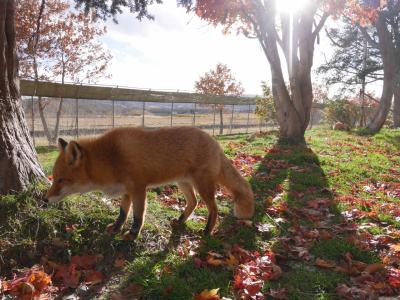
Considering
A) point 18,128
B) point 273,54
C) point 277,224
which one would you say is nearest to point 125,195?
point 18,128

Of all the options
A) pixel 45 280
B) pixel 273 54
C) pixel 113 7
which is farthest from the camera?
pixel 273 54

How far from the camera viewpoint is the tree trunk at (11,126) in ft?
14.0

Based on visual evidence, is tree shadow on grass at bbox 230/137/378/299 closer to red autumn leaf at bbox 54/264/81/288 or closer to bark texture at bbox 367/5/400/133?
red autumn leaf at bbox 54/264/81/288

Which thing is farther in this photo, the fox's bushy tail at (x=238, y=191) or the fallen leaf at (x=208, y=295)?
the fox's bushy tail at (x=238, y=191)

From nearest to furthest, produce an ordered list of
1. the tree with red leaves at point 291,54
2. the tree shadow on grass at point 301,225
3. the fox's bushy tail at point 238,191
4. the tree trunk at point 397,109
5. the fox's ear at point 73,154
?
the tree shadow on grass at point 301,225, the fox's ear at point 73,154, the fox's bushy tail at point 238,191, the tree with red leaves at point 291,54, the tree trunk at point 397,109

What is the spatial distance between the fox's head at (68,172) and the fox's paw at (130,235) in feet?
2.75

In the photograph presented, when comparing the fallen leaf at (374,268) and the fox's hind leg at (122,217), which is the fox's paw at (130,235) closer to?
the fox's hind leg at (122,217)

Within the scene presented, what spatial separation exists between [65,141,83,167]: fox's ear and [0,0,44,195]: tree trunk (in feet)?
2.54

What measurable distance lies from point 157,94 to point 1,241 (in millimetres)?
15169

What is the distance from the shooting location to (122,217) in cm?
447

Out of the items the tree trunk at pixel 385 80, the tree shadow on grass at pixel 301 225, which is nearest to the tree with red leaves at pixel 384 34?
the tree trunk at pixel 385 80

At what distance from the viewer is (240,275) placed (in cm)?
356

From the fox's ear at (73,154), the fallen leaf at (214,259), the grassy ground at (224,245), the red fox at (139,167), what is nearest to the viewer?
the grassy ground at (224,245)

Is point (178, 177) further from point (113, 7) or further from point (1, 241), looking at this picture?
point (113, 7)
